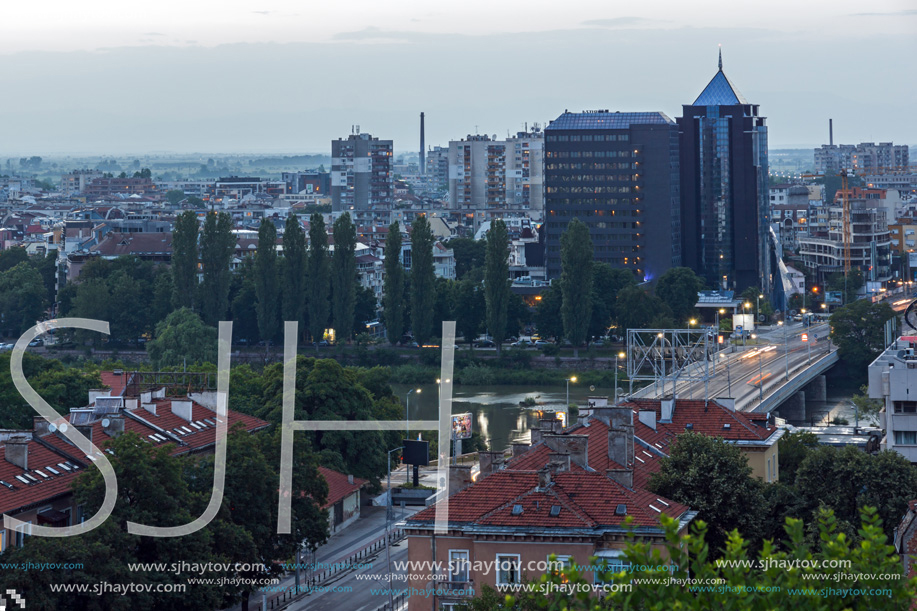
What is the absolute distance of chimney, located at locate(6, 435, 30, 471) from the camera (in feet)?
75.8

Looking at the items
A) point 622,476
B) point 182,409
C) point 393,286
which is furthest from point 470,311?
point 622,476

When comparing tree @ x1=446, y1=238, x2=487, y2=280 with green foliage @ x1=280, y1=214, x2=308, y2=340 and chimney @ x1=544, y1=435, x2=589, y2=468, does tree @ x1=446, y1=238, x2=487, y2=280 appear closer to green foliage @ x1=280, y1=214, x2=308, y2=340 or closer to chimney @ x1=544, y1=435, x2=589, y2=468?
green foliage @ x1=280, y1=214, x2=308, y2=340

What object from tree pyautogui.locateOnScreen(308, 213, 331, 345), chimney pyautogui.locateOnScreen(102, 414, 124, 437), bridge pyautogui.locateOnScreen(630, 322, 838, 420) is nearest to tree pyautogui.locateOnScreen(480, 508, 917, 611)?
A: chimney pyautogui.locateOnScreen(102, 414, 124, 437)

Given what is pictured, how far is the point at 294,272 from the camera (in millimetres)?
64312

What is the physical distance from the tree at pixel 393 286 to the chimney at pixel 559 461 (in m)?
44.5

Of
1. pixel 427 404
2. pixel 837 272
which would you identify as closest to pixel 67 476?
pixel 427 404

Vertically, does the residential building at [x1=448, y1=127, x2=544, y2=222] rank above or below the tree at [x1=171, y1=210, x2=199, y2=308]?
above

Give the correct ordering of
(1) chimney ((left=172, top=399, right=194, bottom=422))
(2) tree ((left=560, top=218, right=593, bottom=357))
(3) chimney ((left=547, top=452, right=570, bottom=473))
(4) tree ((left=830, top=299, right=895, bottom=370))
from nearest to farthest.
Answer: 1. (3) chimney ((left=547, top=452, right=570, bottom=473))
2. (1) chimney ((left=172, top=399, right=194, bottom=422))
3. (4) tree ((left=830, top=299, right=895, bottom=370))
4. (2) tree ((left=560, top=218, right=593, bottom=357))

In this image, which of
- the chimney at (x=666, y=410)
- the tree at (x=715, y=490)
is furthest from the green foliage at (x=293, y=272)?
the tree at (x=715, y=490)

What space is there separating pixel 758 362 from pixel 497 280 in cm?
1171

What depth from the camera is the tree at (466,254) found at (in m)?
95.9

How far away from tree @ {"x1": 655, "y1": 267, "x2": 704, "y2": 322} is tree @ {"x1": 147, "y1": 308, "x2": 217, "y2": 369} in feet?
79.5

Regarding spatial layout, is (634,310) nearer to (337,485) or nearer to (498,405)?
(498,405)

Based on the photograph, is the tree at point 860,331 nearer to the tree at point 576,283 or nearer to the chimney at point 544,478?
the tree at point 576,283
